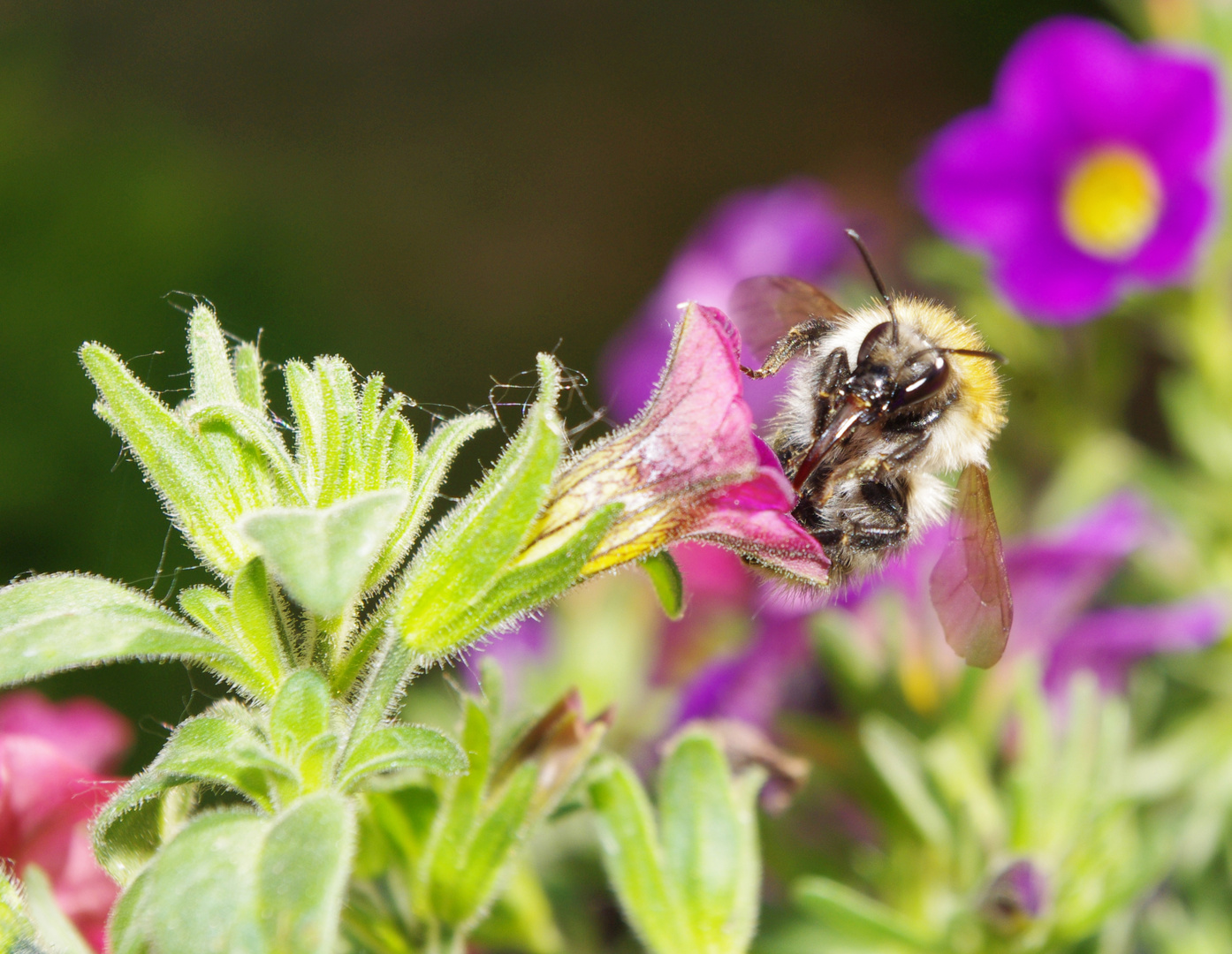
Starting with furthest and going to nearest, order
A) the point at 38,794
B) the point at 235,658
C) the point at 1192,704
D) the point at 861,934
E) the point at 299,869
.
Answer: the point at 1192,704 → the point at 861,934 → the point at 38,794 → the point at 235,658 → the point at 299,869

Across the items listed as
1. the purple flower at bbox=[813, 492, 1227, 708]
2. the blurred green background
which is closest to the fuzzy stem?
the purple flower at bbox=[813, 492, 1227, 708]

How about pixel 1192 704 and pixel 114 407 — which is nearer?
pixel 114 407

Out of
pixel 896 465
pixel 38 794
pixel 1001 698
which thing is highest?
pixel 38 794

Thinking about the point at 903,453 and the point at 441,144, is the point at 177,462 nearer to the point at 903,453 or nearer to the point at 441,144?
the point at 903,453

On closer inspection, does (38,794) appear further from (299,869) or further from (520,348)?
(520,348)

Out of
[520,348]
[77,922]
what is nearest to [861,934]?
[77,922]

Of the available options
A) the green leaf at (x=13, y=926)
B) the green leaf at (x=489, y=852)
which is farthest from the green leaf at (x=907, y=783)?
the green leaf at (x=13, y=926)

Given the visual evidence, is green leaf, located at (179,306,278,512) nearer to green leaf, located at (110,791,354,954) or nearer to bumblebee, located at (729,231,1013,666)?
green leaf, located at (110,791,354,954)
